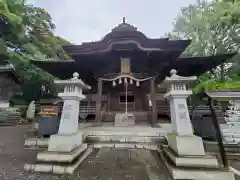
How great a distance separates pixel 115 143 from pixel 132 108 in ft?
18.4

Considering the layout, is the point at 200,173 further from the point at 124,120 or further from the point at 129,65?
the point at 129,65

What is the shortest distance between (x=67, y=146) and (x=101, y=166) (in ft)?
3.23

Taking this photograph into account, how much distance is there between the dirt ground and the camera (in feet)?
9.62

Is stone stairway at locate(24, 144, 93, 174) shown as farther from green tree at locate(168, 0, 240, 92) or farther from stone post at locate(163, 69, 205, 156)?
green tree at locate(168, 0, 240, 92)

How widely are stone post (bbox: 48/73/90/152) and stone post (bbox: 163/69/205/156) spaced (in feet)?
8.49

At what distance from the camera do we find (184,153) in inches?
126

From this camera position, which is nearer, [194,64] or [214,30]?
[194,64]

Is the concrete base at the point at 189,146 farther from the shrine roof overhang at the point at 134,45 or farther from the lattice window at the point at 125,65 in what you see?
the lattice window at the point at 125,65

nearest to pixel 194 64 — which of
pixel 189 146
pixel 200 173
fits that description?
pixel 189 146

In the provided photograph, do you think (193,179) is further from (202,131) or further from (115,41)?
(115,41)

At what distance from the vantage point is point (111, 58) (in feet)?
28.7

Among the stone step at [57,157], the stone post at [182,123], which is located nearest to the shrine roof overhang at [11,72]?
the stone step at [57,157]

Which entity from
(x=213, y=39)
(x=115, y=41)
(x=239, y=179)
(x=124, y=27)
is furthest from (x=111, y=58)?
(x=213, y=39)

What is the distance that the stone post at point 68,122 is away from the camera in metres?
3.54
